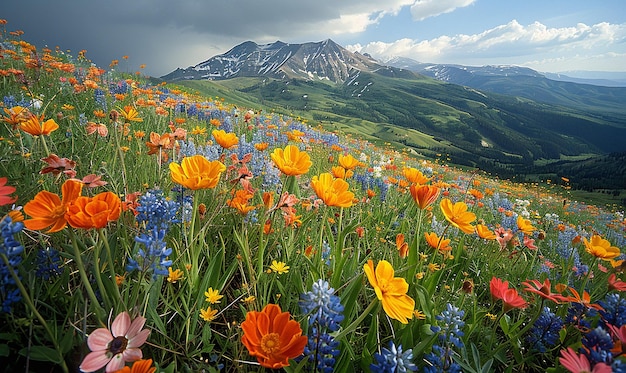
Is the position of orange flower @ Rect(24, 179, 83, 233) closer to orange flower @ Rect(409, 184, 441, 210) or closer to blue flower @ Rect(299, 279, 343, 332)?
blue flower @ Rect(299, 279, 343, 332)

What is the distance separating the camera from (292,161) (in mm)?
2076

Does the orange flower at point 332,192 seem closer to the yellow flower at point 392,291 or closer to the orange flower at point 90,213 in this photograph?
the yellow flower at point 392,291

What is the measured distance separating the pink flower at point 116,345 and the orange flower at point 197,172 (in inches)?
25.1

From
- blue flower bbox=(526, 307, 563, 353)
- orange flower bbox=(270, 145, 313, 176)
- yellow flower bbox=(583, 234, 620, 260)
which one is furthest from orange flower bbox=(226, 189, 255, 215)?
yellow flower bbox=(583, 234, 620, 260)

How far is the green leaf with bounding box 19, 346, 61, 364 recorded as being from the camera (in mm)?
1168

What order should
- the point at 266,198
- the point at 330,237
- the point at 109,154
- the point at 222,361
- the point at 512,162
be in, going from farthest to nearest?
the point at 512,162
the point at 109,154
the point at 330,237
the point at 266,198
the point at 222,361

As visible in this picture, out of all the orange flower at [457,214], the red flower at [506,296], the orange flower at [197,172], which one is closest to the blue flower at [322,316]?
the orange flower at [197,172]

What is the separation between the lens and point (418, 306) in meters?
2.05

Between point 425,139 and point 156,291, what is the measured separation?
186 meters

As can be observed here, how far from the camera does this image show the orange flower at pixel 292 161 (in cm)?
192

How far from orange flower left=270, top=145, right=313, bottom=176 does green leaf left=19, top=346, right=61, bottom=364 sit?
1306mm

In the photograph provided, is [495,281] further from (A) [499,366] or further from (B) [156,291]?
(B) [156,291]

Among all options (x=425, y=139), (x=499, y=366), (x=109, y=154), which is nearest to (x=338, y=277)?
(x=499, y=366)

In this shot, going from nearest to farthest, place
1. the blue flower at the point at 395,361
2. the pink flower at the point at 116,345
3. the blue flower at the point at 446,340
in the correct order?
the pink flower at the point at 116,345 < the blue flower at the point at 395,361 < the blue flower at the point at 446,340
